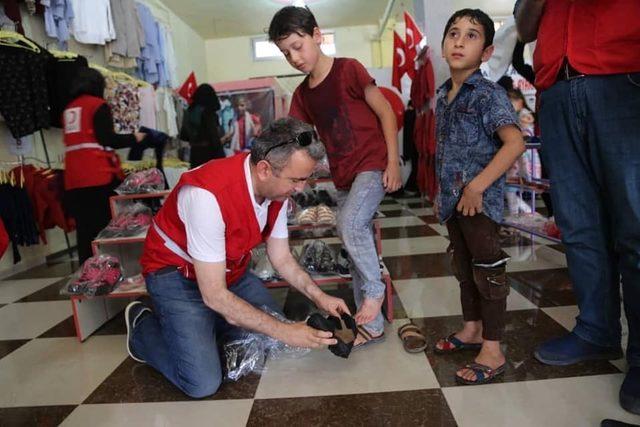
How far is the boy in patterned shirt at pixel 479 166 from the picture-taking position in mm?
1190

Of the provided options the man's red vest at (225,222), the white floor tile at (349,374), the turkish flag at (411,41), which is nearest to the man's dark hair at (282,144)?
the man's red vest at (225,222)

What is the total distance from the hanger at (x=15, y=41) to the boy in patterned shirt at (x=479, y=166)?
9.28 ft

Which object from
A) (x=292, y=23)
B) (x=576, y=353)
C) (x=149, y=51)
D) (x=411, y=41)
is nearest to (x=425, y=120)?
(x=411, y=41)

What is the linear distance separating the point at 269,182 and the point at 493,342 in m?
0.77

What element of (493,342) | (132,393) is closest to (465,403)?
(493,342)

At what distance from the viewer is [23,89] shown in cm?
290

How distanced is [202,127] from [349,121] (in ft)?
7.46

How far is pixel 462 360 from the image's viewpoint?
Result: 4.47 feet

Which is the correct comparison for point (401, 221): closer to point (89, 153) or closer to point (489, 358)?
point (89, 153)

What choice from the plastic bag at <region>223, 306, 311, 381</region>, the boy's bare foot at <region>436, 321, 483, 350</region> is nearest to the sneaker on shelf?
the plastic bag at <region>223, 306, 311, 381</region>

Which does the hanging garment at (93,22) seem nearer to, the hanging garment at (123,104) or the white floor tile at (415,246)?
the hanging garment at (123,104)

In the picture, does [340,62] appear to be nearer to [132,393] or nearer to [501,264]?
[501,264]

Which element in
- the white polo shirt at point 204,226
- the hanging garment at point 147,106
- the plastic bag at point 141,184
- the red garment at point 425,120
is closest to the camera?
the white polo shirt at point 204,226

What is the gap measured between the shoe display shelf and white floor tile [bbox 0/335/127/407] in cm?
8
